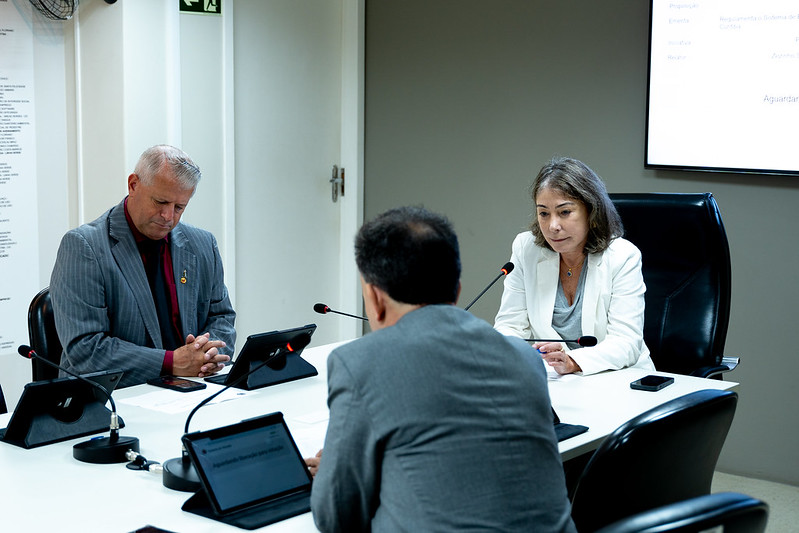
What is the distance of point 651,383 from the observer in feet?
8.08

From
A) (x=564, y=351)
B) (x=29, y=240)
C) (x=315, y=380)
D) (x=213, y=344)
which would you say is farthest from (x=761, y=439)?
(x=29, y=240)

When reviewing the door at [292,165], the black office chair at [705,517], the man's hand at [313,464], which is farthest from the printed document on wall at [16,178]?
the black office chair at [705,517]

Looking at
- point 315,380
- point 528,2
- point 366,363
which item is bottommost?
point 315,380

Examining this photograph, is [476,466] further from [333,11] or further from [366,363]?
[333,11]

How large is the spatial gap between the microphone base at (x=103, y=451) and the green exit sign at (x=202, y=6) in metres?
2.41

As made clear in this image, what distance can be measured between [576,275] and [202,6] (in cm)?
202

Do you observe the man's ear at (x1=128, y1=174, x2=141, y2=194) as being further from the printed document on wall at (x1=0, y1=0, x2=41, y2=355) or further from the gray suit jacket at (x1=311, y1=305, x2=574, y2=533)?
the gray suit jacket at (x1=311, y1=305, x2=574, y2=533)

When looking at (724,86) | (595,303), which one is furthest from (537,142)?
(595,303)

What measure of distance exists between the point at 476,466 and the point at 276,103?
10.6ft

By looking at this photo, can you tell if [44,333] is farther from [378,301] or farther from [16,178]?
[378,301]

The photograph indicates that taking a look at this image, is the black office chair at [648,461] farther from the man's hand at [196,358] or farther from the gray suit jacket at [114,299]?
the gray suit jacket at [114,299]

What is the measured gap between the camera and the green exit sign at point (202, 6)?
3760 millimetres

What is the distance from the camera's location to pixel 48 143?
3594 millimetres

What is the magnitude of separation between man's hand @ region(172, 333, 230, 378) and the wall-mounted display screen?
2.14 meters
